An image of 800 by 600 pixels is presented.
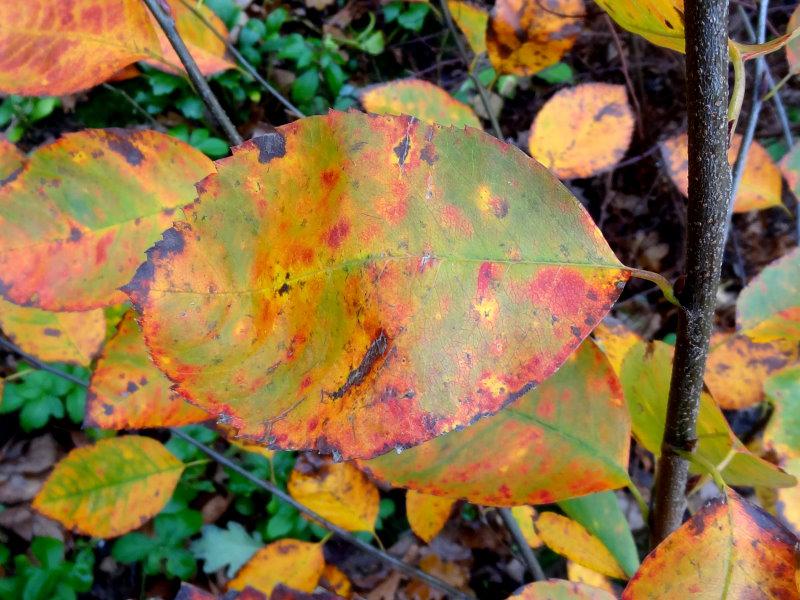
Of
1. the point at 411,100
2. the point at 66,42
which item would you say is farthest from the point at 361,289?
the point at 411,100

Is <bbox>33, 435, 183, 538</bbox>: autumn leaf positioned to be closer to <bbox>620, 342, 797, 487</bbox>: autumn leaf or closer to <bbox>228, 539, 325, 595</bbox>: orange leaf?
<bbox>228, 539, 325, 595</bbox>: orange leaf

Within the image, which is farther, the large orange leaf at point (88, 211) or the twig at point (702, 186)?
the large orange leaf at point (88, 211)

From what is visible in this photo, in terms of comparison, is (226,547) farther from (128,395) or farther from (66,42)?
(66,42)

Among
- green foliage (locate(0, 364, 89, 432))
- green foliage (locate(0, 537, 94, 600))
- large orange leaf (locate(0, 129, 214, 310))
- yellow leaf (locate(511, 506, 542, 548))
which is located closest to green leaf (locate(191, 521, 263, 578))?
green foliage (locate(0, 537, 94, 600))

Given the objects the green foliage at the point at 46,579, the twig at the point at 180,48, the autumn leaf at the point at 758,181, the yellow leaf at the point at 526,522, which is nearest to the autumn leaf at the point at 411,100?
the twig at the point at 180,48

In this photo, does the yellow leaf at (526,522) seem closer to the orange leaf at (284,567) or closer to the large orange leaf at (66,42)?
the orange leaf at (284,567)

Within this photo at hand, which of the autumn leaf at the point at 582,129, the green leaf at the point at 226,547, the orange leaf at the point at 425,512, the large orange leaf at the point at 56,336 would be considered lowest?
the green leaf at the point at 226,547

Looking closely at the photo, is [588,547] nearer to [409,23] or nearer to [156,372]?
[156,372]
